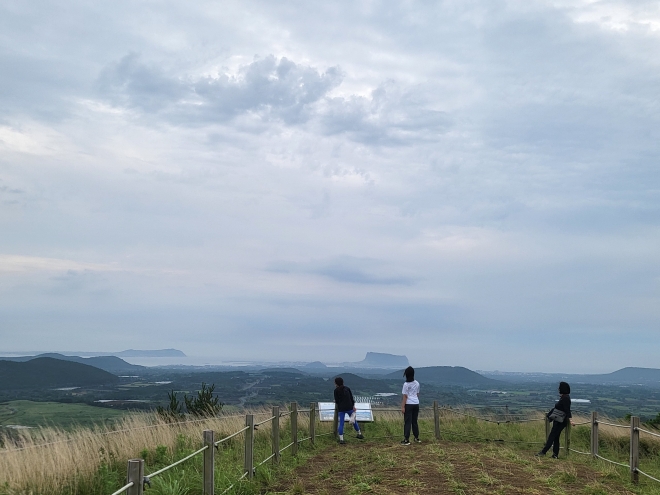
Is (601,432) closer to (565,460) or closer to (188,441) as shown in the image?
(565,460)

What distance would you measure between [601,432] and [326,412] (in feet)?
28.1

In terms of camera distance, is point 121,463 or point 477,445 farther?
point 477,445

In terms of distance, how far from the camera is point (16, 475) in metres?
8.00

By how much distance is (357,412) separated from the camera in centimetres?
1828

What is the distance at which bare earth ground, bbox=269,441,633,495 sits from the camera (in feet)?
31.6

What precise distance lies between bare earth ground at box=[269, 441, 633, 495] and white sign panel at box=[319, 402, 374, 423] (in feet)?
10.4

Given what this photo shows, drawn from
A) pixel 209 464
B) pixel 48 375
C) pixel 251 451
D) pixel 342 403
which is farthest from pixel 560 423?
pixel 48 375

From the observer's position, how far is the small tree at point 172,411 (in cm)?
1758

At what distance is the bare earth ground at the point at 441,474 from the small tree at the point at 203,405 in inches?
261

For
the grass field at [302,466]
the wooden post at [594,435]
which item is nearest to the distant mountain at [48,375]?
the grass field at [302,466]

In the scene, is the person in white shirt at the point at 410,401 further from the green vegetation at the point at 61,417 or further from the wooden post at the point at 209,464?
the wooden post at the point at 209,464

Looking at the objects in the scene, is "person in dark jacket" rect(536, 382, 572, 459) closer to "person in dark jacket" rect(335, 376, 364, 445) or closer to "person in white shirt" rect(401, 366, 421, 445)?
"person in white shirt" rect(401, 366, 421, 445)

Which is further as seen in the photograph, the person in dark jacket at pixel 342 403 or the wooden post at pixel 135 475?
the person in dark jacket at pixel 342 403

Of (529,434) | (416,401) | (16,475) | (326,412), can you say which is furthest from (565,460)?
(16,475)
